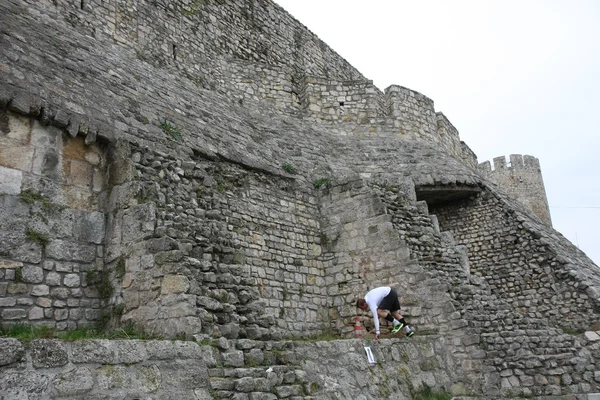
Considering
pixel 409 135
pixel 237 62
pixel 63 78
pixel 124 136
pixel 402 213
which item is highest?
pixel 237 62

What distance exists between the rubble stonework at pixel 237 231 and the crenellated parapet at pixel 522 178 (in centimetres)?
1526

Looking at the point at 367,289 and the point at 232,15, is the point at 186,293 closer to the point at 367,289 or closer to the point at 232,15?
the point at 367,289

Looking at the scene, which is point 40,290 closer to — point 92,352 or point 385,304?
point 92,352

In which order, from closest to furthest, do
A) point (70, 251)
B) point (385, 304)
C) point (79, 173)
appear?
point (70, 251), point (79, 173), point (385, 304)

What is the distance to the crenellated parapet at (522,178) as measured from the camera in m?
29.0

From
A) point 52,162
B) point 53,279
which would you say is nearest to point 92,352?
point 53,279

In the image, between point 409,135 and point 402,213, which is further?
point 409,135

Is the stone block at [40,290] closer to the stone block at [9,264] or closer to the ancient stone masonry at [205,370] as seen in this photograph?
the stone block at [9,264]

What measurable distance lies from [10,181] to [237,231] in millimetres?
3588

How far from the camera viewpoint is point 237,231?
874 cm

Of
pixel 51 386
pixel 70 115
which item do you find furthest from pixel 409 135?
pixel 51 386

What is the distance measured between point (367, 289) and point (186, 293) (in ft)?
15.2

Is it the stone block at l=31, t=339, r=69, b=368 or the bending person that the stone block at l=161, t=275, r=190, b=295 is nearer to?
the stone block at l=31, t=339, r=69, b=368

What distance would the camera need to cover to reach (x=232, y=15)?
1491cm
